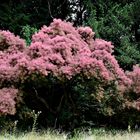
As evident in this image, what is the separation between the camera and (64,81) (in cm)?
1023

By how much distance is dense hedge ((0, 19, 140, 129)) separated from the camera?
1002 centimetres

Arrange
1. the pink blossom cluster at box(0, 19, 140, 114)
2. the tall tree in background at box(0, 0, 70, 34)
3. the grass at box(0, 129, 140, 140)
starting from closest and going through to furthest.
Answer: the grass at box(0, 129, 140, 140) < the pink blossom cluster at box(0, 19, 140, 114) < the tall tree in background at box(0, 0, 70, 34)

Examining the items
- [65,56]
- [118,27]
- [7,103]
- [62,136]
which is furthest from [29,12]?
[62,136]

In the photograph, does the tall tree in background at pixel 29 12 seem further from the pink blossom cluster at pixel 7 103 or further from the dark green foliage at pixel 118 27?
the pink blossom cluster at pixel 7 103

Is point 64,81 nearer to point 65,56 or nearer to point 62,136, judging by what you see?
point 65,56

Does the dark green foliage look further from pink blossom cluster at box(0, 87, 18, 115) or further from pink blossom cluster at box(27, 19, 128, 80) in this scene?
pink blossom cluster at box(0, 87, 18, 115)

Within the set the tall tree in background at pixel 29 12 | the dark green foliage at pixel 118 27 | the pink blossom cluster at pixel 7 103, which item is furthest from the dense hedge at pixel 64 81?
the tall tree in background at pixel 29 12

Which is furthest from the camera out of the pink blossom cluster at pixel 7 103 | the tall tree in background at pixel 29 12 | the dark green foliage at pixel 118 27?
Result: the tall tree in background at pixel 29 12

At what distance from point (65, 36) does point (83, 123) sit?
7.80 feet

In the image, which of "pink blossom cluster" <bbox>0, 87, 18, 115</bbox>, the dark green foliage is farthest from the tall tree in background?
"pink blossom cluster" <bbox>0, 87, 18, 115</bbox>

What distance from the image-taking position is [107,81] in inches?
406

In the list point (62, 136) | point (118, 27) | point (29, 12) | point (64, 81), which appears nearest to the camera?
point (62, 136)

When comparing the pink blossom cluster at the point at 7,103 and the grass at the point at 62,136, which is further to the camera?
the pink blossom cluster at the point at 7,103

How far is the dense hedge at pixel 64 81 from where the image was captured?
1002cm
